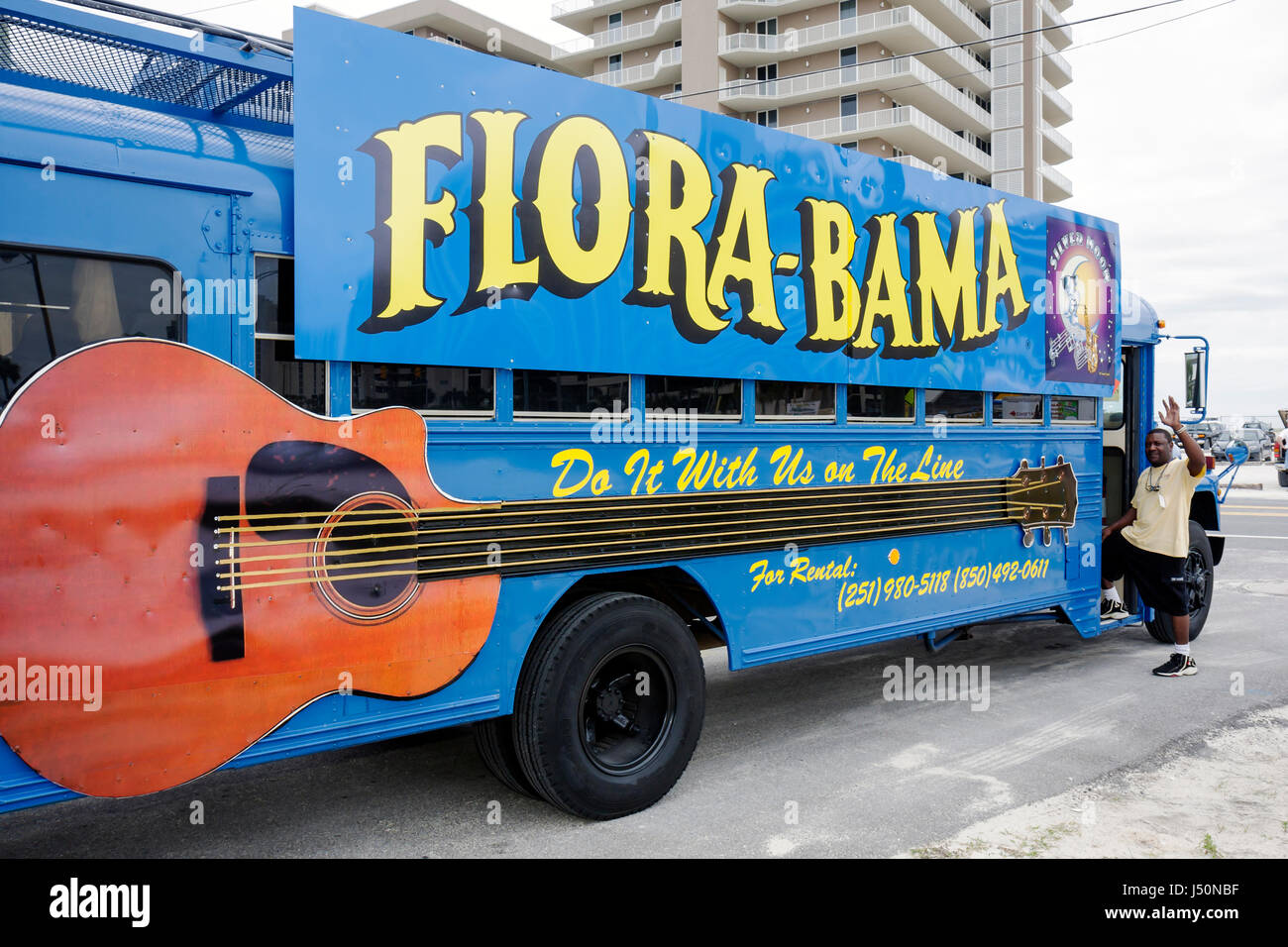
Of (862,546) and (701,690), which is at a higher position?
(862,546)

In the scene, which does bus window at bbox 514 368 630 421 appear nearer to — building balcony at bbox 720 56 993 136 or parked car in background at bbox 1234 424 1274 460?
parked car in background at bbox 1234 424 1274 460

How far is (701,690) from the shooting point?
4.47 meters

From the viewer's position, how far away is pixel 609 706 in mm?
4234

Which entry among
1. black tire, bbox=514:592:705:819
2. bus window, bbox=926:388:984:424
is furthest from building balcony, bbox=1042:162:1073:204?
black tire, bbox=514:592:705:819

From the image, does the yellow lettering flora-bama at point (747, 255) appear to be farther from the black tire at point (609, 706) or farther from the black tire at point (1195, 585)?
the black tire at point (1195, 585)

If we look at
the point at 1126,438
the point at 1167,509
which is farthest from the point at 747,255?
the point at 1126,438

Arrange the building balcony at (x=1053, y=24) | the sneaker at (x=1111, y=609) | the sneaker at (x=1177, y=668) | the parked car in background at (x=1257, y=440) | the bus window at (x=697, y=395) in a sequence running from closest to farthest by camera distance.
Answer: the bus window at (x=697, y=395) < the sneaker at (x=1177, y=668) < the sneaker at (x=1111, y=609) < the parked car in background at (x=1257, y=440) < the building balcony at (x=1053, y=24)

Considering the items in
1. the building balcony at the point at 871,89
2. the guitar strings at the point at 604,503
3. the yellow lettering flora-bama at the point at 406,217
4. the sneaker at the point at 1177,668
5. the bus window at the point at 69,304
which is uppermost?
the building balcony at the point at 871,89

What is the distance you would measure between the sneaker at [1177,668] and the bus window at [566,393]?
199 inches

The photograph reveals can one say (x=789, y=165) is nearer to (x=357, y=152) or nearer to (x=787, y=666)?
(x=357, y=152)

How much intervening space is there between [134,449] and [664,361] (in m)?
2.25

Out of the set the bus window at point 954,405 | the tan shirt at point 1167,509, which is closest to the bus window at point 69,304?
the bus window at point 954,405

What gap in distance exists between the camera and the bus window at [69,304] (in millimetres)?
2869
